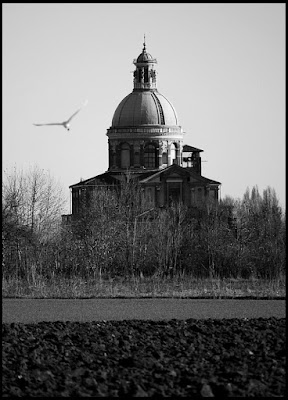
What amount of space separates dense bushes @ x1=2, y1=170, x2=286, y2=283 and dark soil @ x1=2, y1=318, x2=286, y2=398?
14.3 metres

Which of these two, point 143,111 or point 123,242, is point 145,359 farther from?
point 143,111

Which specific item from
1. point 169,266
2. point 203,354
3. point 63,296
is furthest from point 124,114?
point 203,354

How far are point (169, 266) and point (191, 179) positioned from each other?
3878 cm

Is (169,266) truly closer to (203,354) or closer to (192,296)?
(192,296)

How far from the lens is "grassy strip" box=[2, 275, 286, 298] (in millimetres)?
31453

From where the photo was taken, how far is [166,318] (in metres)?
25.3

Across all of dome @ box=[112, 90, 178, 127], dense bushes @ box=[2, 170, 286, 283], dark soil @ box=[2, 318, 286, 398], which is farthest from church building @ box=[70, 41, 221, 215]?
dark soil @ box=[2, 318, 286, 398]

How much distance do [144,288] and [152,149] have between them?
54683 mm

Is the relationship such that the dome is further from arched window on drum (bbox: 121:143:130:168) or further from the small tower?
arched window on drum (bbox: 121:143:130:168)

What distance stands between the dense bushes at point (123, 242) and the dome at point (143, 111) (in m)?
29.3

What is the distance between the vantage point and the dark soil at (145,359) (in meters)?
16.1

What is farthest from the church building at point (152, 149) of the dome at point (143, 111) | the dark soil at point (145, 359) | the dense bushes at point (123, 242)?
the dark soil at point (145, 359)

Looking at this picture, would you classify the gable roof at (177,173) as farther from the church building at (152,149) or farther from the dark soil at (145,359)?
the dark soil at (145,359)

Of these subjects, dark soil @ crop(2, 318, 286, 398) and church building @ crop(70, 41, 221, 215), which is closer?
dark soil @ crop(2, 318, 286, 398)
